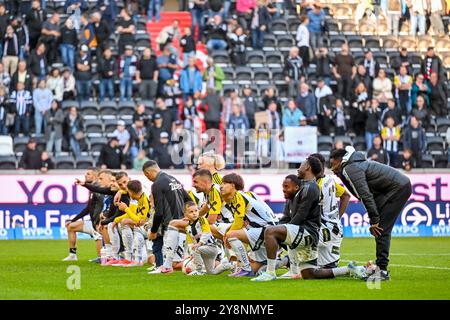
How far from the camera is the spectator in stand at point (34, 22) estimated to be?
3688 cm

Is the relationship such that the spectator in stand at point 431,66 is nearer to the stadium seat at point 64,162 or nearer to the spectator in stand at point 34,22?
the stadium seat at point 64,162

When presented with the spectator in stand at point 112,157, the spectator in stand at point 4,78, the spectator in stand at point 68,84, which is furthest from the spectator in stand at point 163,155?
the spectator in stand at point 4,78

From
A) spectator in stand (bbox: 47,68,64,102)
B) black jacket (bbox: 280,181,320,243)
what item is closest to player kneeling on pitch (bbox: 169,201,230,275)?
black jacket (bbox: 280,181,320,243)

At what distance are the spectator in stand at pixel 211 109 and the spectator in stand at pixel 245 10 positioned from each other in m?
5.51

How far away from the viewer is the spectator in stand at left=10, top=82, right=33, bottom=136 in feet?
113

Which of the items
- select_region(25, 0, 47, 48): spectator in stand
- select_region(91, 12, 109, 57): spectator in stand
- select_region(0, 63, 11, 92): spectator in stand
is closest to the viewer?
select_region(0, 63, 11, 92): spectator in stand

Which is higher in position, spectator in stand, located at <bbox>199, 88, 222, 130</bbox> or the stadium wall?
spectator in stand, located at <bbox>199, 88, 222, 130</bbox>

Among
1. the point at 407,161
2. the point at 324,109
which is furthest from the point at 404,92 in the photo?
the point at 407,161

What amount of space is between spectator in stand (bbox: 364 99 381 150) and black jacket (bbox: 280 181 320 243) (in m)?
18.4

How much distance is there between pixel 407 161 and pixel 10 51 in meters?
12.4

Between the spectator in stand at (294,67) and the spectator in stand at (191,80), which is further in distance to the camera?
the spectator in stand at (294,67)

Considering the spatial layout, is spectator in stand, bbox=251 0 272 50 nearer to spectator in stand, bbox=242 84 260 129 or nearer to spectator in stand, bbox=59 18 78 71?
spectator in stand, bbox=242 84 260 129

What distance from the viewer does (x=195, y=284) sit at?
16.7 meters

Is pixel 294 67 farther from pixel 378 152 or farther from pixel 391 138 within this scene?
pixel 378 152
